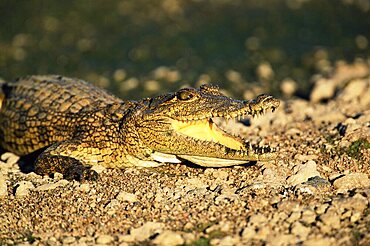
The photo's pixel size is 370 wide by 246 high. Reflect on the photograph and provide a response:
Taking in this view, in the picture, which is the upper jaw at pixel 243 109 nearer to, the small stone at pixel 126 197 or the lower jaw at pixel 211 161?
the lower jaw at pixel 211 161

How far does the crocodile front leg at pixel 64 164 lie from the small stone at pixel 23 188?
423mm

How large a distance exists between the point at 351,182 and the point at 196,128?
1.79 metres

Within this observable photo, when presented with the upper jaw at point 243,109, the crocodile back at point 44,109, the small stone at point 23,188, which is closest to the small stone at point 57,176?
the small stone at point 23,188

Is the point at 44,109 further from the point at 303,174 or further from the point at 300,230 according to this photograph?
the point at 300,230

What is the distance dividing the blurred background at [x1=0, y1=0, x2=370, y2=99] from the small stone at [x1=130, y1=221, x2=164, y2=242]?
6472mm

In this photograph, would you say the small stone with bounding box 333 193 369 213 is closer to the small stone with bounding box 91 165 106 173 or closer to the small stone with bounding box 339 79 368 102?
the small stone with bounding box 91 165 106 173

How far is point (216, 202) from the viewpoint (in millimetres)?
5715

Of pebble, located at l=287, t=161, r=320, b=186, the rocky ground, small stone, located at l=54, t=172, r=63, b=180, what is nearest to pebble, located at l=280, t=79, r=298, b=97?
the rocky ground

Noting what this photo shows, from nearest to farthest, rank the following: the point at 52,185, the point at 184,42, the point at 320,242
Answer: the point at 320,242 < the point at 52,185 < the point at 184,42

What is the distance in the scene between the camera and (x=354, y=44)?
14773 mm

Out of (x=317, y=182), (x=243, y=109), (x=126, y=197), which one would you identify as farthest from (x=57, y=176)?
(x=317, y=182)

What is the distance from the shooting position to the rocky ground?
518 centimetres

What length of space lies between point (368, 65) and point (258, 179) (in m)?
7.94

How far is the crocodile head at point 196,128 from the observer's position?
635 centimetres
